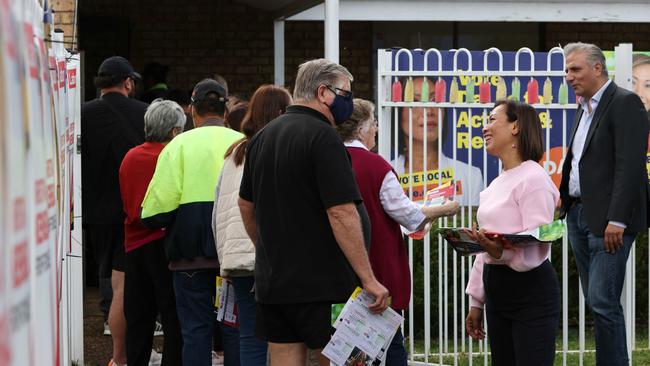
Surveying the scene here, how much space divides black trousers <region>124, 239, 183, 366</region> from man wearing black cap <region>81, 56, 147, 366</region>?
0.63 m

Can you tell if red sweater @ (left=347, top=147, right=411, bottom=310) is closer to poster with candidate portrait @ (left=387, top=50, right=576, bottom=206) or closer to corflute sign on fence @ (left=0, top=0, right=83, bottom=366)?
poster with candidate portrait @ (left=387, top=50, right=576, bottom=206)

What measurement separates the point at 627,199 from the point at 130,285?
2823 mm

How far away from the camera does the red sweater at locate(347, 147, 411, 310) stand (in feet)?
17.1

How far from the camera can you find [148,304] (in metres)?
6.61

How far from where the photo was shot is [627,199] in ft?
18.5

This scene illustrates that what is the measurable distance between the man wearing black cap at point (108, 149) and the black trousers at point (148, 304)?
63 centimetres

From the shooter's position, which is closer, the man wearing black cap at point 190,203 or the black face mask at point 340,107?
the black face mask at point 340,107

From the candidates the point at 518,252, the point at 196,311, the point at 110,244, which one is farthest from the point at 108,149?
the point at 518,252

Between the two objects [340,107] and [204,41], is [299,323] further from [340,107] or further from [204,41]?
[204,41]

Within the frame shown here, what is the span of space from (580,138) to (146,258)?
2.49 metres

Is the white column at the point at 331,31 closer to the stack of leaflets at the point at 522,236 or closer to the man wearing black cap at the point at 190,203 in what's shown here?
the man wearing black cap at the point at 190,203

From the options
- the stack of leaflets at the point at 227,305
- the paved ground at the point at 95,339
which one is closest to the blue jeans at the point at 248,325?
the stack of leaflets at the point at 227,305

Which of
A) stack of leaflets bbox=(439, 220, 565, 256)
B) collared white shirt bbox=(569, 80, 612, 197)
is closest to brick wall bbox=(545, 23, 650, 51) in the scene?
collared white shirt bbox=(569, 80, 612, 197)

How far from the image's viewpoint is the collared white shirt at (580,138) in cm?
592
